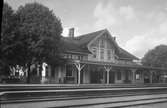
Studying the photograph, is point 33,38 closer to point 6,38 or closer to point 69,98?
point 6,38

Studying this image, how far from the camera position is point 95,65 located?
2420 cm

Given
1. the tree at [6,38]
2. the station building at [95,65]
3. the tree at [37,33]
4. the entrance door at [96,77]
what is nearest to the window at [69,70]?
the station building at [95,65]

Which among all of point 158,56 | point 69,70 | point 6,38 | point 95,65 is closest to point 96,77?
point 95,65

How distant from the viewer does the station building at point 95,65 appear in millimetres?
23172

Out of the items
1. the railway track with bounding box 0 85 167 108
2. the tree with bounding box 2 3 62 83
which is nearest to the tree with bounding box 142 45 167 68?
the tree with bounding box 2 3 62 83

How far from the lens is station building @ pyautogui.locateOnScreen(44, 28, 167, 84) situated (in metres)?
23.2

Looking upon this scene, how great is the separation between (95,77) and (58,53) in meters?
7.50

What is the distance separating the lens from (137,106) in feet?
29.6

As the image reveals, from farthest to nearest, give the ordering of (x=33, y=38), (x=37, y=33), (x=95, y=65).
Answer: (x=95, y=65)
(x=33, y=38)
(x=37, y=33)

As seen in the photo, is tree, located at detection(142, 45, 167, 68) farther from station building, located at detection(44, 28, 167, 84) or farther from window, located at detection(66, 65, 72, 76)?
window, located at detection(66, 65, 72, 76)

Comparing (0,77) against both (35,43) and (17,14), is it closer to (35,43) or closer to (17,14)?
(35,43)

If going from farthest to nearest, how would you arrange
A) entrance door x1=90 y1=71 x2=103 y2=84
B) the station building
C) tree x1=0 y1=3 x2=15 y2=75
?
1. entrance door x1=90 y1=71 x2=103 y2=84
2. the station building
3. tree x1=0 y1=3 x2=15 y2=75

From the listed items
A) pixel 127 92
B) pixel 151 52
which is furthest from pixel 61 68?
pixel 151 52

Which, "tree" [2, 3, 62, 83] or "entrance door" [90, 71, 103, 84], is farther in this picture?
"entrance door" [90, 71, 103, 84]
